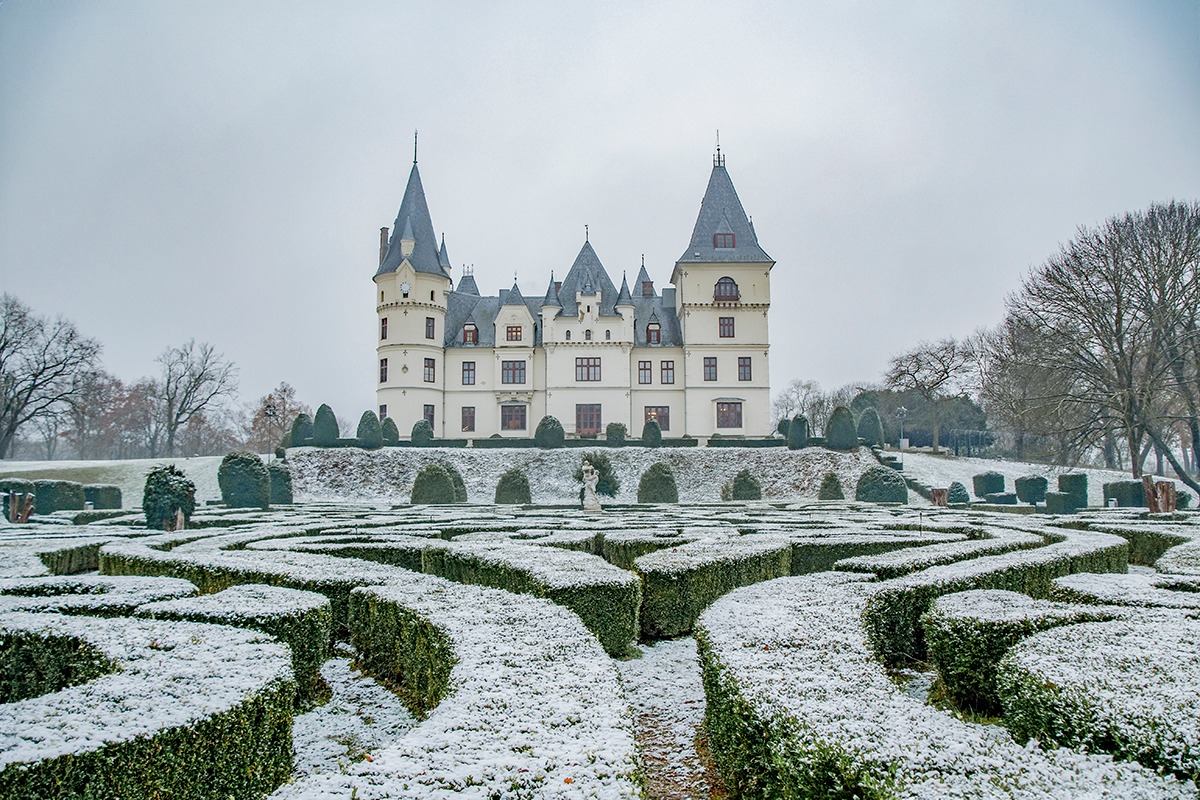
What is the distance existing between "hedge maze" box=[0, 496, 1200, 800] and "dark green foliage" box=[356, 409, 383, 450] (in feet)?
88.5

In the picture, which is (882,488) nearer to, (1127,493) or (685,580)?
(1127,493)

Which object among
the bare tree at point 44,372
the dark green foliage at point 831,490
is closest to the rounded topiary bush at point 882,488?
the dark green foliage at point 831,490

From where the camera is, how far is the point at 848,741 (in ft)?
9.57

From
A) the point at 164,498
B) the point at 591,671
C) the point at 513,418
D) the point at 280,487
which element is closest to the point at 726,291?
the point at 513,418

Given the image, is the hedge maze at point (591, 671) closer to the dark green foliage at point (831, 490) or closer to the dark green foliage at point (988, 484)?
the dark green foliage at point (831, 490)

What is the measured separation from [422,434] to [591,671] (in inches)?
1396

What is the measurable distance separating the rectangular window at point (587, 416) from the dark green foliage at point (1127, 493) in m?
24.2

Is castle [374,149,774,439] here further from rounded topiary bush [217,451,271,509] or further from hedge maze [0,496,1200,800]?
hedge maze [0,496,1200,800]

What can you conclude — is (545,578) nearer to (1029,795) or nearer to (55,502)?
(1029,795)

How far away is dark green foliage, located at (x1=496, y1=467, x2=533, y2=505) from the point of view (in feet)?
82.5

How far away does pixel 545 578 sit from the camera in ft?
21.4

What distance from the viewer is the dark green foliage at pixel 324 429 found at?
36500 mm

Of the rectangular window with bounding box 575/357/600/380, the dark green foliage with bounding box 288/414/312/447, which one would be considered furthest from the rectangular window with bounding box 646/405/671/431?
the dark green foliage with bounding box 288/414/312/447

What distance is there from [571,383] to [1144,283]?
26642mm
